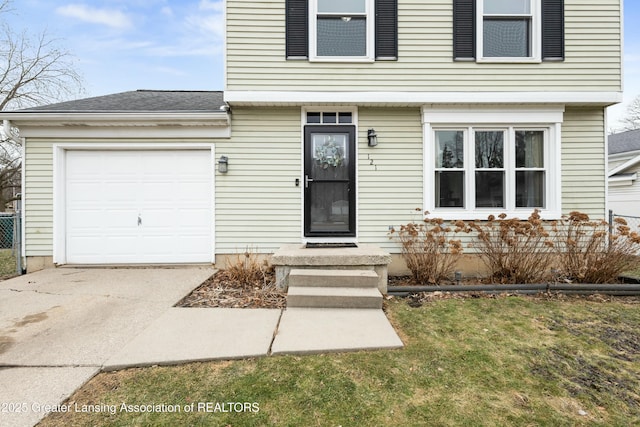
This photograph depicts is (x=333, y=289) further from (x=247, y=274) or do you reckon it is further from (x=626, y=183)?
(x=626, y=183)

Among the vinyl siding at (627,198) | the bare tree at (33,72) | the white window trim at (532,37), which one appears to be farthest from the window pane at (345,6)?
the bare tree at (33,72)

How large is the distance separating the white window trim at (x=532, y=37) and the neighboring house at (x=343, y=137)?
0.03m

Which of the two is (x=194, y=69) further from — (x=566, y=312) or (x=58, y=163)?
(x=566, y=312)

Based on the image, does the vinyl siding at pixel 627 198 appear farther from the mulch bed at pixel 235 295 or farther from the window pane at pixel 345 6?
the mulch bed at pixel 235 295

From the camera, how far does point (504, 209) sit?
545cm

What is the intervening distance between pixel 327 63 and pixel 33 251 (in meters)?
6.22

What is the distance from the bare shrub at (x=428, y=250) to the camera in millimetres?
4754

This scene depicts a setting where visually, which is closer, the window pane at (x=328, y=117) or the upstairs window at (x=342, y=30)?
the upstairs window at (x=342, y=30)

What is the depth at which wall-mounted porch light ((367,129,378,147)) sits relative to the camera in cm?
537

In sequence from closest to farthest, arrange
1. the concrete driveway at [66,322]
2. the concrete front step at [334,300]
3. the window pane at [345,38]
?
the concrete driveway at [66,322]
the concrete front step at [334,300]
the window pane at [345,38]

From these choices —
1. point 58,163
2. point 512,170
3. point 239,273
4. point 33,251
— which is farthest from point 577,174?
point 33,251

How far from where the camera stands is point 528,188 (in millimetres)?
5512

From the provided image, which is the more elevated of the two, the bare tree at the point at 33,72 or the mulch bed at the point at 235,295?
the bare tree at the point at 33,72

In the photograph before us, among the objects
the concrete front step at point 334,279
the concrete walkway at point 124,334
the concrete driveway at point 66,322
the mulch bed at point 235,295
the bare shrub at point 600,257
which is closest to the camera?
the concrete driveway at point 66,322
